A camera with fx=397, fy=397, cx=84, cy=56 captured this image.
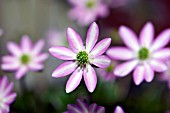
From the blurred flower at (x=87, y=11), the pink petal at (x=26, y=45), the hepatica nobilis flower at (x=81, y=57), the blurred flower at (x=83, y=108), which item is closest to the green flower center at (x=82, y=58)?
the hepatica nobilis flower at (x=81, y=57)

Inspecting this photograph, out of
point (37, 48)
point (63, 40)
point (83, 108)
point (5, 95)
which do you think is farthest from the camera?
point (63, 40)

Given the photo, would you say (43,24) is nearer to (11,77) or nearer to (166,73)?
(11,77)

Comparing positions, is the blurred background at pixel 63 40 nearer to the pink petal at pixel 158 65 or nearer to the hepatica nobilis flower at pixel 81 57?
the pink petal at pixel 158 65

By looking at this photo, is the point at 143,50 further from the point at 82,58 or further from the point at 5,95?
the point at 5,95

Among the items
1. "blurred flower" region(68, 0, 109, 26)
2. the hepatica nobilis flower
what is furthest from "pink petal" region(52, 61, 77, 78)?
"blurred flower" region(68, 0, 109, 26)

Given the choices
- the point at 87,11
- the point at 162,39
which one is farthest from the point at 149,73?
the point at 87,11

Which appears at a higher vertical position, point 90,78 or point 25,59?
point 25,59

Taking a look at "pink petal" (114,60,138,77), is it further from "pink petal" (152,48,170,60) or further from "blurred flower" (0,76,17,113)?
"blurred flower" (0,76,17,113)
